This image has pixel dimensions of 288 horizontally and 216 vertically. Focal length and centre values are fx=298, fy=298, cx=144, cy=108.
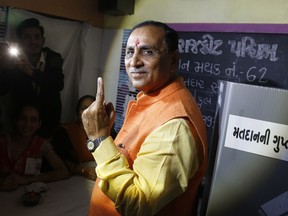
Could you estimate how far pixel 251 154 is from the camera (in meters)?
0.78

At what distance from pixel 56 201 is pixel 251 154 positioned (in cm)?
165

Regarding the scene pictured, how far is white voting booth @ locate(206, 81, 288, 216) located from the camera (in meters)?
0.74

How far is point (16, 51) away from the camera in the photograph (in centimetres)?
247

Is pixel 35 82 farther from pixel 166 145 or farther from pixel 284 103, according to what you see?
Answer: pixel 284 103

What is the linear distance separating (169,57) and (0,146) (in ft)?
5.85

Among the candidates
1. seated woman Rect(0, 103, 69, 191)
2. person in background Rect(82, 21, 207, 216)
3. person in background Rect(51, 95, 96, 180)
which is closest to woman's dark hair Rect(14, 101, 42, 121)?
seated woman Rect(0, 103, 69, 191)

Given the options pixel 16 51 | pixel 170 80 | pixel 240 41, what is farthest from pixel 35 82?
pixel 170 80

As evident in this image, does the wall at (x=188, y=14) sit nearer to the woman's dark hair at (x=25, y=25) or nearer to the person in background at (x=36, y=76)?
the person in background at (x=36, y=76)

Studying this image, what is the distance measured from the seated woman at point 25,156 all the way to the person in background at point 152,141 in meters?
1.39

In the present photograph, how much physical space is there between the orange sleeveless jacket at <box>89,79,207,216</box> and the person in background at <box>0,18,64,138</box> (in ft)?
5.85

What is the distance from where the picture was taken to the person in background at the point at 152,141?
79cm

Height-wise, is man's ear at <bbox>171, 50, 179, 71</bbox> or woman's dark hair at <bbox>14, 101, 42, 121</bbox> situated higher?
man's ear at <bbox>171, 50, 179, 71</bbox>

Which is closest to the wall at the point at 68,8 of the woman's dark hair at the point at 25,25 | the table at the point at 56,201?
the woman's dark hair at the point at 25,25

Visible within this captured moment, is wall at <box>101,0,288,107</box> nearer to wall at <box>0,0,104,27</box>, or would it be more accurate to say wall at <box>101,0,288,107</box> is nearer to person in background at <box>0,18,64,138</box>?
wall at <box>0,0,104,27</box>
